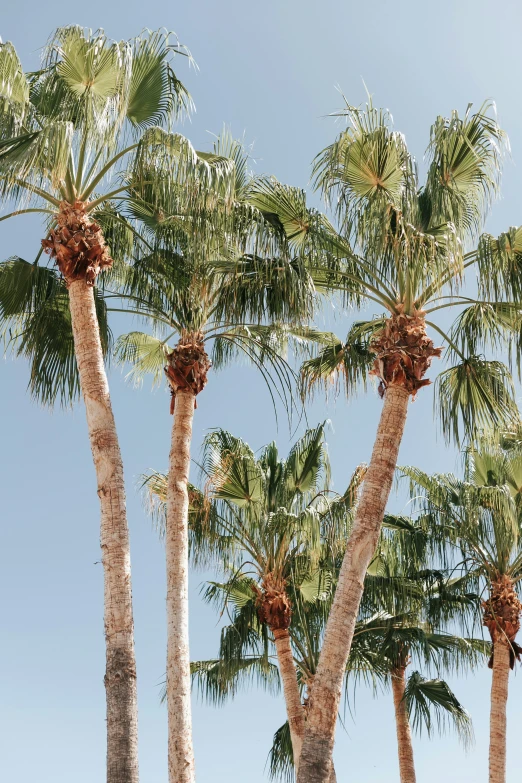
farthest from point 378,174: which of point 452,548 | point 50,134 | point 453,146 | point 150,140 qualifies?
point 452,548

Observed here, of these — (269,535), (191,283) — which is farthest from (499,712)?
(191,283)

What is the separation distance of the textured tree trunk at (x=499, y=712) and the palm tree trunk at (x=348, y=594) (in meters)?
7.54

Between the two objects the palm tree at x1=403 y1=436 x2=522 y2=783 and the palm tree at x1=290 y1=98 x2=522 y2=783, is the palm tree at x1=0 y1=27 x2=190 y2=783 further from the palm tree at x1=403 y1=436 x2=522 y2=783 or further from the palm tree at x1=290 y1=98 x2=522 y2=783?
the palm tree at x1=403 y1=436 x2=522 y2=783

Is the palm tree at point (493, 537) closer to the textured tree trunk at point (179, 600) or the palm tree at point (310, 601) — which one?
the palm tree at point (310, 601)

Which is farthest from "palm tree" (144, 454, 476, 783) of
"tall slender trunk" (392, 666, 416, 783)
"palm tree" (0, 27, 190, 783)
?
"palm tree" (0, 27, 190, 783)

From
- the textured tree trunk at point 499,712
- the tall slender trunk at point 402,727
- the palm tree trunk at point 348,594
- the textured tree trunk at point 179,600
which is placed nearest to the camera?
the palm tree trunk at point 348,594

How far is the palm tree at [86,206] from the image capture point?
907 centimetres

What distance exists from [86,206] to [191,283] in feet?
6.65

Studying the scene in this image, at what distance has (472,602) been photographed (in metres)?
17.0

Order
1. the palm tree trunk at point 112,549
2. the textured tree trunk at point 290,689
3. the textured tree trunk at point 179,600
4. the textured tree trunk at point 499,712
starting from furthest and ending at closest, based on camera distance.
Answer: the textured tree trunk at point 499,712, the textured tree trunk at point 290,689, the textured tree trunk at point 179,600, the palm tree trunk at point 112,549

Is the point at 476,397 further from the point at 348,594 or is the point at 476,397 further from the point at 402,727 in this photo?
the point at 402,727

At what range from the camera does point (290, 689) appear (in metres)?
15.2

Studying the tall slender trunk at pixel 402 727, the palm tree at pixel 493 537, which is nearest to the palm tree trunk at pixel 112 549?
the palm tree at pixel 493 537

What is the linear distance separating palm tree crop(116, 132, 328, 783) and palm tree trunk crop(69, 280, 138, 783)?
60.5 inches
